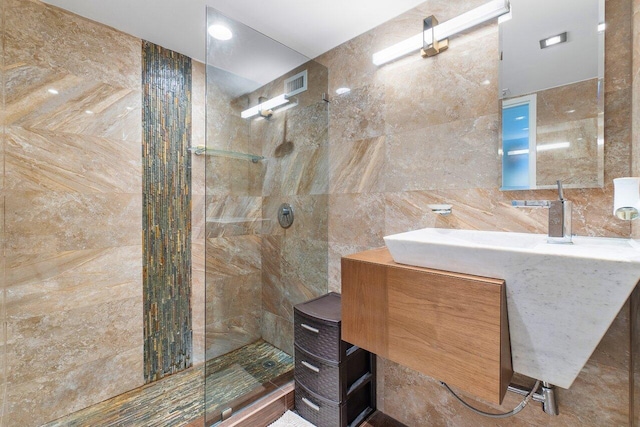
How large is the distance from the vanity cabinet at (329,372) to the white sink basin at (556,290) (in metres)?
0.77

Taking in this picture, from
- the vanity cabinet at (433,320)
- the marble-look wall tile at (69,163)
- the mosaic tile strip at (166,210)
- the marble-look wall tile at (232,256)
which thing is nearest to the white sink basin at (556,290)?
the vanity cabinet at (433,320)

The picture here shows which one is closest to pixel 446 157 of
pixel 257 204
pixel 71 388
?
pixel 257 204

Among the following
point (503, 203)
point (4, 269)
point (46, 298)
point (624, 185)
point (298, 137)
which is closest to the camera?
point (624, 185)

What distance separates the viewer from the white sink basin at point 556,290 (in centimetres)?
71

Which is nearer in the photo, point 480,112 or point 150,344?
point 480,112

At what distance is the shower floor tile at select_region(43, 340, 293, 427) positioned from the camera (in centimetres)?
157

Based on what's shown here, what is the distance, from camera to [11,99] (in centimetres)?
150

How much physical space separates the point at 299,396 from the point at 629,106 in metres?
2.08

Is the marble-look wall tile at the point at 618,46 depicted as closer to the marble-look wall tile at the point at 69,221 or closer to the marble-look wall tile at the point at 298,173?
the marble-look wall tile at the point at 298,173

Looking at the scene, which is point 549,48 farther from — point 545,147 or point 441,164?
point 441,164

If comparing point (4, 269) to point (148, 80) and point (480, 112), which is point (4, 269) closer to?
point (148, 80)

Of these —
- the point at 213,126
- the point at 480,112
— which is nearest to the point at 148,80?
the point at 213,126

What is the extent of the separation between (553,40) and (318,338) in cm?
179

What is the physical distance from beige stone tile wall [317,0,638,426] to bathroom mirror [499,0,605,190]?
0.13 ft
